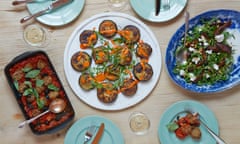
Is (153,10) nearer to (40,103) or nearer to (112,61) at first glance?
(112,61)

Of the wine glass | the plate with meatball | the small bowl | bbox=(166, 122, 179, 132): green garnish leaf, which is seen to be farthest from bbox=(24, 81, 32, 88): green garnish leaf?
bbox=(166, 122, 179, 132): green garnish leaf

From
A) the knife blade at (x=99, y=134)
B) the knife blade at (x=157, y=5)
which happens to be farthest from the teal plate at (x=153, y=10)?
the knife blade at (x=99, y=134)

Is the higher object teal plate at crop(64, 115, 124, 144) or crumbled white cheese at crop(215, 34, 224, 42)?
crumbled white cheese at crop(215, 34, 224, 42)

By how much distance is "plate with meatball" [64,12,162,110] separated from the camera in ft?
5.19

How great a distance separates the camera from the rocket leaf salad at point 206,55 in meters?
1.59

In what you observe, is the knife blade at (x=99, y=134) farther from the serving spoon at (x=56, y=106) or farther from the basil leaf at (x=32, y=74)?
the basil leaf at (x=32, y=74)

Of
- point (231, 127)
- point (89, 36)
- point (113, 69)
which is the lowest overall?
point (231, 127)

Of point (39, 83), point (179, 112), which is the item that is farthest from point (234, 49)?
point (39, 83)

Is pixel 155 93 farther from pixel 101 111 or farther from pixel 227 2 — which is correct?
pixel 227 2

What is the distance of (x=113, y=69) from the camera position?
1.59 meters

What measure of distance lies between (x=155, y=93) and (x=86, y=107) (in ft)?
0.79

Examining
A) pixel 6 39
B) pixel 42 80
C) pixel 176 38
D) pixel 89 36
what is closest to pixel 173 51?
pixel 176 38

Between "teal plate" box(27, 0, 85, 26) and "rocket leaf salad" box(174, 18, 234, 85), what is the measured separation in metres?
0.37

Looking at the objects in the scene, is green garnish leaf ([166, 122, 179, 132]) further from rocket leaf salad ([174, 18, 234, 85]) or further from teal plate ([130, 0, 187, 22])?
teal plate ([130, 0, 187, 22])
